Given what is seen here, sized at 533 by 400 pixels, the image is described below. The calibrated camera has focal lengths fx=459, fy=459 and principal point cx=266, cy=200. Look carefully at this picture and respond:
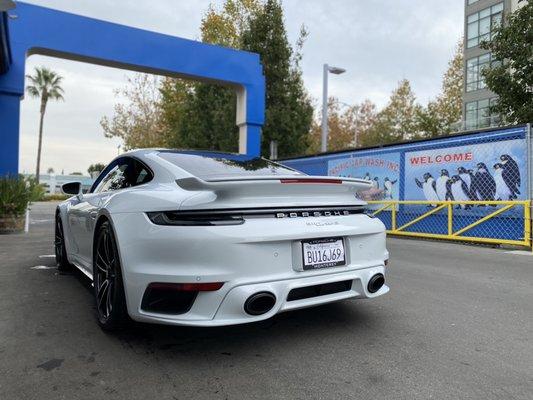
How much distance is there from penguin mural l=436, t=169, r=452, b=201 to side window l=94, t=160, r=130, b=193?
7.92 metres

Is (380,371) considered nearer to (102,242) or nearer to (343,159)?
(102,242)

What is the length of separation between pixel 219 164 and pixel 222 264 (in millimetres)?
1214

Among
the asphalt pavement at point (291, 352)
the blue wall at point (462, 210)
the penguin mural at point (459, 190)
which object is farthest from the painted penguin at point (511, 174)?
the asphalt pavement at point (291, 352)

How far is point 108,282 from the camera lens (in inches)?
129

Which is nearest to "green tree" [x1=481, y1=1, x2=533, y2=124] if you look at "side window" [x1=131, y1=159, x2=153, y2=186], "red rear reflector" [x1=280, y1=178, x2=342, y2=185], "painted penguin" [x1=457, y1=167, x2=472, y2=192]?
"painted penguin" [x1=457, y1=167, x2=472, y2=192]

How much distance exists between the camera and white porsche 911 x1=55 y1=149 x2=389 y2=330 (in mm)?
2682

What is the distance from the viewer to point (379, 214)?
11695mm

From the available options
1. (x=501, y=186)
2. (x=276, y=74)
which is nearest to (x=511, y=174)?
(x=501, y=186)

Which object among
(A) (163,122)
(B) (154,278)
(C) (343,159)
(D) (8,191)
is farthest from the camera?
(A) (163,122)

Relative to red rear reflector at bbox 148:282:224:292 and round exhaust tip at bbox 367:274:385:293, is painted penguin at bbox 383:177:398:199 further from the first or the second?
red rear reflector at bbox 148:282:224:292

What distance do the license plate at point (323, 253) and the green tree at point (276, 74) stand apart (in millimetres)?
16258

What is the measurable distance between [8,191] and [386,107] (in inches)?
1428

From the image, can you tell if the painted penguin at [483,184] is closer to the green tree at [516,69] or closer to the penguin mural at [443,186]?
the penguin mural at [443,186]

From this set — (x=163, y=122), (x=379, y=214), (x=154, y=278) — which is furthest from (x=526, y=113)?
(x=163, y=122)
